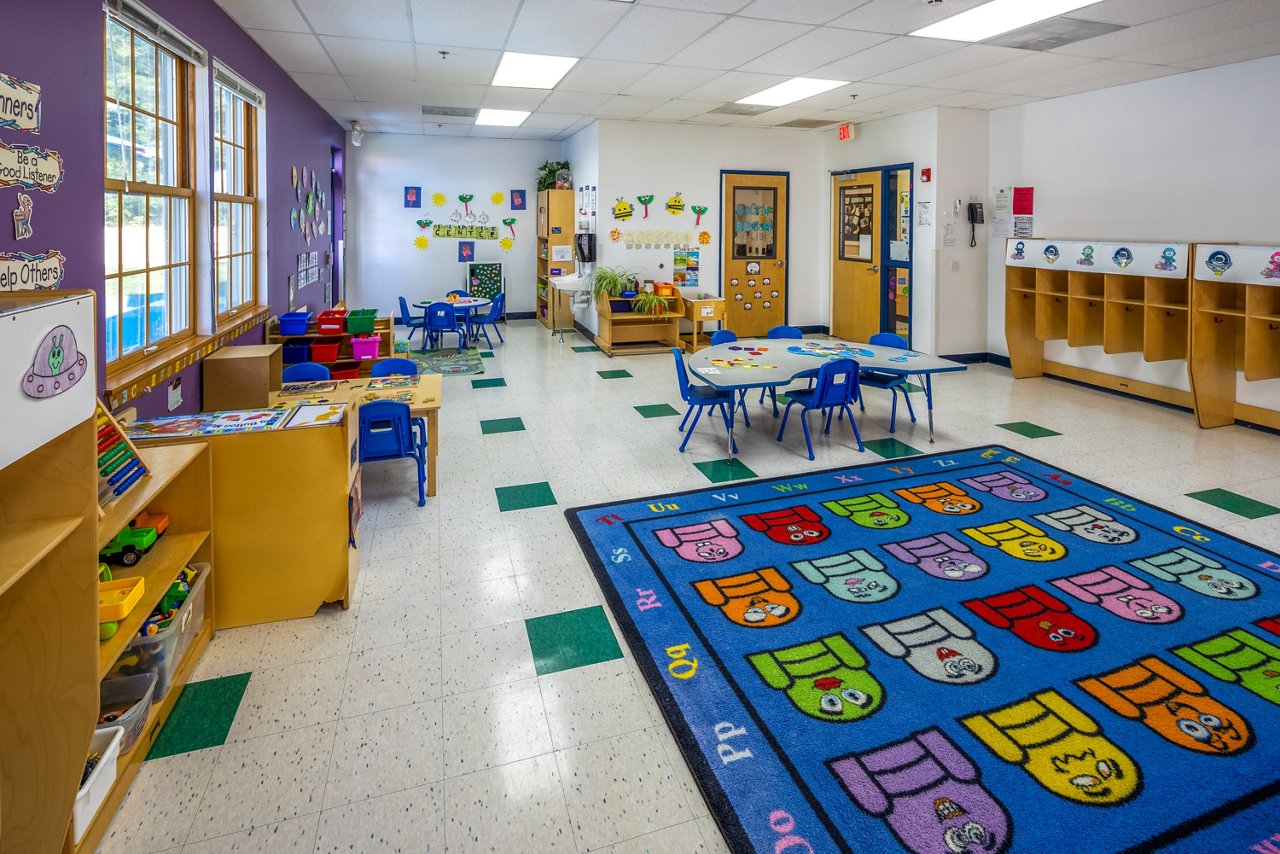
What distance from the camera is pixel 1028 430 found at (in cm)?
587

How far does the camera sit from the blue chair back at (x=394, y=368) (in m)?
5.16

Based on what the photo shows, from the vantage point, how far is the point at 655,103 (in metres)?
8.16

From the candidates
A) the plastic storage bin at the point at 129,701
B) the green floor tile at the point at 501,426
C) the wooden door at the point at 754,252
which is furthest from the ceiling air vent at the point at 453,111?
the plastic storage bin at the point at 129,701

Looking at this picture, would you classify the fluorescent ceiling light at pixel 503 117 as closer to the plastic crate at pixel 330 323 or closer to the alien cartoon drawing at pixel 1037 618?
the plastic crate at pixel 330 323

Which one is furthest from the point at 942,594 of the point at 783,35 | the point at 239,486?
the point at 783,35

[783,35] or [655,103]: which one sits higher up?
[655,103]

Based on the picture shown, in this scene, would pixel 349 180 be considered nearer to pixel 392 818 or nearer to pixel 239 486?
pixel 239 486

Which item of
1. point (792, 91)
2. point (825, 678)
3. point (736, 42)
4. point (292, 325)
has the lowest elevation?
point (825, 678)

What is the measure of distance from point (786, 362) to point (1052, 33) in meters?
3.01

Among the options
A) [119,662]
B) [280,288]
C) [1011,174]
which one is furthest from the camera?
[1011,174]

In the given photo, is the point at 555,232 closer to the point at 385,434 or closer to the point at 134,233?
the point at 385,434

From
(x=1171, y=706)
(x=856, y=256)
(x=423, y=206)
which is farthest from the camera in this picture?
(x=423, y=206)

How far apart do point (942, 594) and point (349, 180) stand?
425 inches

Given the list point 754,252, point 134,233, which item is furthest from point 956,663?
point 754,252
